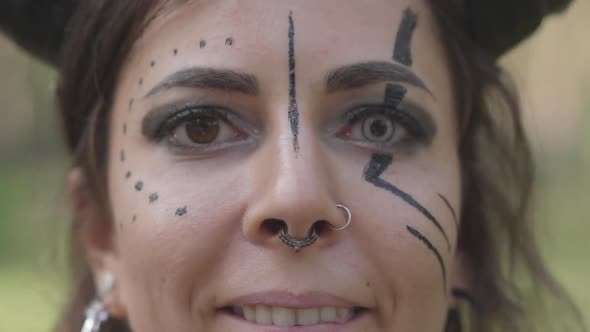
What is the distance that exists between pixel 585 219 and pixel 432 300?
3.82 m

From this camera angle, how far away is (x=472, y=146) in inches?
74.9

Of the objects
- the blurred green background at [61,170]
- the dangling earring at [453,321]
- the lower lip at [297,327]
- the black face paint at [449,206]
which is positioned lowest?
the lower lip at [297,327]

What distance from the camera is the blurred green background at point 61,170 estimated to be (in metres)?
2.34

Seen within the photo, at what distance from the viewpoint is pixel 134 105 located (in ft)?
5.14

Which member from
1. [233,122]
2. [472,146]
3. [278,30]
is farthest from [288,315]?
[472,146]

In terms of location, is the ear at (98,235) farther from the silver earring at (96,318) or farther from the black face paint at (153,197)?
the black face paint at (153,197)

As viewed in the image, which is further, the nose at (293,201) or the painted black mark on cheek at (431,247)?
the painted black mark on cheek at (431,247)

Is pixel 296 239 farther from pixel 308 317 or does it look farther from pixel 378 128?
pixel 378 128

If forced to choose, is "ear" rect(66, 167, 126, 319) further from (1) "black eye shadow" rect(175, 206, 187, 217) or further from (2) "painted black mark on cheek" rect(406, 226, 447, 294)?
(2) "painted black mark on cheek" rect(406, 226, 447, 294)

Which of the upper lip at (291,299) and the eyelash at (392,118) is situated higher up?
the eyelash at (392,118)

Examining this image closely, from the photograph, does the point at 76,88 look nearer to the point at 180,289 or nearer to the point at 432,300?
the point at 180,289

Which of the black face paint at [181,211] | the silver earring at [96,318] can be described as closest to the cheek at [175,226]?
the black face paint at [181,211]

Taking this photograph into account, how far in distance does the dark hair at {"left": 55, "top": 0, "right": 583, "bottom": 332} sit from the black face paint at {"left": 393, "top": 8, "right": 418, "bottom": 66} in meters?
0.10

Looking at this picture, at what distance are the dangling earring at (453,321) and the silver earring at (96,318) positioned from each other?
2.78 ft
